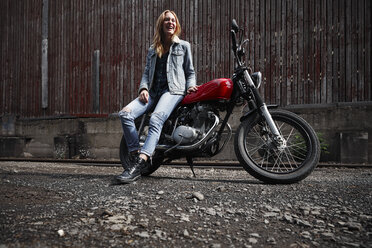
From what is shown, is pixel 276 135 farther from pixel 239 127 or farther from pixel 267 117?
pixel 239 127

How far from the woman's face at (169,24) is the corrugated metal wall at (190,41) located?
334 cm

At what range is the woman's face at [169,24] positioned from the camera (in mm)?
3465

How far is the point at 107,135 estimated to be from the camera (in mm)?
7672

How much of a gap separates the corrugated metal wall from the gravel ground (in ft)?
11.2

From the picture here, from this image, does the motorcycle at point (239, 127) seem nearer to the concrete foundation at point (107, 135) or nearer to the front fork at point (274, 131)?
the front fork at point (274, 131)

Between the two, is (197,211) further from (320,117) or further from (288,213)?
(320,117)

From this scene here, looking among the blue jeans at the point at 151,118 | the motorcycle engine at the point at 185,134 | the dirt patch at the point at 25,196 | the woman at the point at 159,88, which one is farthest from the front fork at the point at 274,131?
the dirt patch at the point at 25,196

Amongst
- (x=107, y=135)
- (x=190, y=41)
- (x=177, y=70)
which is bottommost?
(x=107, y=135)

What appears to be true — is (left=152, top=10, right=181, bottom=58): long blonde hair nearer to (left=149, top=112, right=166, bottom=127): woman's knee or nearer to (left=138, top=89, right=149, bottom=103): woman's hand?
(left=138, top=89, right=149, bottom=103): woman's hand

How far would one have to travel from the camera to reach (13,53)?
9.99 meters

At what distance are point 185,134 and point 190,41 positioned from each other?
448cm

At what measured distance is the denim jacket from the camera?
3.41m

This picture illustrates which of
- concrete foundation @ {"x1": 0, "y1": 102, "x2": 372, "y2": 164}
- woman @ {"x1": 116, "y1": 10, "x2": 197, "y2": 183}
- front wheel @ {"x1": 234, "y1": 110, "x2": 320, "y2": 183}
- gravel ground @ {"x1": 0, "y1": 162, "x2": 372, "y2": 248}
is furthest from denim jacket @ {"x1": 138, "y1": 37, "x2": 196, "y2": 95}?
concrete foundation @ {"x1": 0, "y1": 102, "x2": 372, "y2": 164}

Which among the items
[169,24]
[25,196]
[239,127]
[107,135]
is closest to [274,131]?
[239,127]
